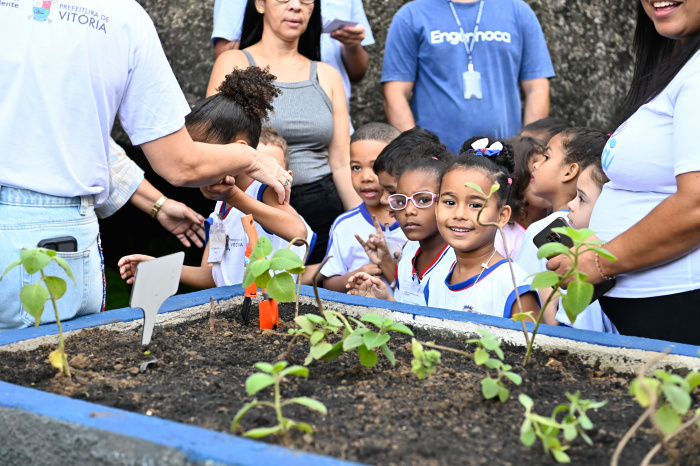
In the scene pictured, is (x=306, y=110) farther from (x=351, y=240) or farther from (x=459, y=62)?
(x=459, y=62)

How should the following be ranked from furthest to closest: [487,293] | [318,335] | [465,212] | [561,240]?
[465,212], [487,293], [561,240], [318,335]

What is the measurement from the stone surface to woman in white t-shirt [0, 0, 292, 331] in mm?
2955

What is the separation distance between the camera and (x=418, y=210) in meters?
3.12

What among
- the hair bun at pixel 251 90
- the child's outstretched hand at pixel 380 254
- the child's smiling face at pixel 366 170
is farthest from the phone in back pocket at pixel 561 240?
the hair bun at pixel 251 90

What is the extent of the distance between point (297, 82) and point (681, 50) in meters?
2.09

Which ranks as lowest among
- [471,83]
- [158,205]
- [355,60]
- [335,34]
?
[158,205]

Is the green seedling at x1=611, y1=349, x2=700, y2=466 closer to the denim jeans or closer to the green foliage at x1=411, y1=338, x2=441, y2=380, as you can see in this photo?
the green foliage at x1=411, y1=338, x2=441, y2=380

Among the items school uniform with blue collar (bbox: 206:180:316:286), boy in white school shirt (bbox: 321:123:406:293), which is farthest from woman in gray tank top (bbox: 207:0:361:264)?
school uniform with blue collar (bbox: 206:180:316:286)

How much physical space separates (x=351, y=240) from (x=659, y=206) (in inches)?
73.8

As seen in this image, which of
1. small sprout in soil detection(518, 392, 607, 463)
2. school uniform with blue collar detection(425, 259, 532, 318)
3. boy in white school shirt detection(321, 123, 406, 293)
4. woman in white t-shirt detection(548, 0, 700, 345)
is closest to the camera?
small sprout in soil detection(518, 392, 607, 463)

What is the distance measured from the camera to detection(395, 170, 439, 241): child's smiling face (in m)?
3.12

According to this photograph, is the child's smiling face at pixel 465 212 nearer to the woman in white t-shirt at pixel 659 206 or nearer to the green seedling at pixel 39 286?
the woman in white t-shirt at pixel 659 206

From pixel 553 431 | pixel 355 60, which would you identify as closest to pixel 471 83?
pixel 355 60

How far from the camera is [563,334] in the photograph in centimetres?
193
